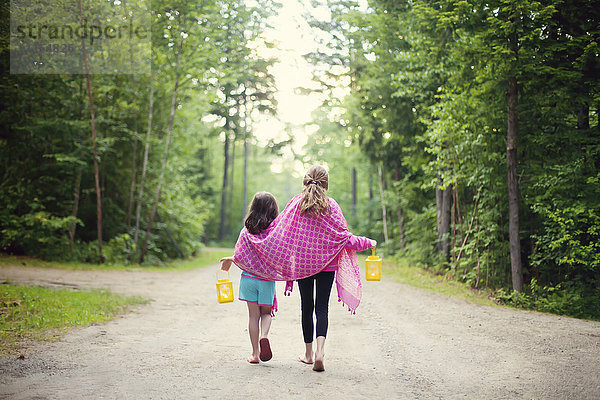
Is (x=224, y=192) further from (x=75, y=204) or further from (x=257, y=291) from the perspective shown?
(x=257, y=291)

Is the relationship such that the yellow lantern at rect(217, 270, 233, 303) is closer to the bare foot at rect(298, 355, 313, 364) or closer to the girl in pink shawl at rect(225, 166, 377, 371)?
the girl in pink shawl at rect(225, 166, 377, 371)

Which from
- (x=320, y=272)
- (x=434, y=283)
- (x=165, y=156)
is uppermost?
(x=165, y=156)

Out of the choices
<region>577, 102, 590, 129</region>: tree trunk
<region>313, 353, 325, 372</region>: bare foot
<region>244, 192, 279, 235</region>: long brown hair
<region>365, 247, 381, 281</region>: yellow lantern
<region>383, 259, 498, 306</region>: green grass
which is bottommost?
<region>383, 259, 498, 306</region>: green grass

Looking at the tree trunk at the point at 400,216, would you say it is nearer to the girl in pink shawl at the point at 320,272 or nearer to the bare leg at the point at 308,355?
the girl in pink shawl at the point at 320,272

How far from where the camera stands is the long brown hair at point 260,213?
5316 mm

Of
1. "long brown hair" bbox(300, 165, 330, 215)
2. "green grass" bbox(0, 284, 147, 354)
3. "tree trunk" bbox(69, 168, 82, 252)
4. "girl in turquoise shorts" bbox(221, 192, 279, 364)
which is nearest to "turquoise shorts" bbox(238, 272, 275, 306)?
"girl in turquoise shorts" bbox(221, 192, 279, 364)

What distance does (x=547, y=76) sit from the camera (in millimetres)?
9953

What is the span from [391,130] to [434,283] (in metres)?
6.64

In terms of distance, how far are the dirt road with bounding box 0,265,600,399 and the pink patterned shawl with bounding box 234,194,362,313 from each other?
0.99 metres

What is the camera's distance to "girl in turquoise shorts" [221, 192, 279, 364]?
524 centimetres

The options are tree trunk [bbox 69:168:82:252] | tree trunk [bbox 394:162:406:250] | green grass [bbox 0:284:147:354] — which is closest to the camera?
green grass [bbox 0:284:147:354]

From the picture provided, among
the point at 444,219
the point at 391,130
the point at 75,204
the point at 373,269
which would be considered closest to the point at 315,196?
the point at 373,269

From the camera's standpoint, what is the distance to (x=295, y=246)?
518cm

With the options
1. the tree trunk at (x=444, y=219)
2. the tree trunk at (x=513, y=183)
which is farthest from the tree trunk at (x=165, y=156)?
the tree trunk at (x=513, y=183)
